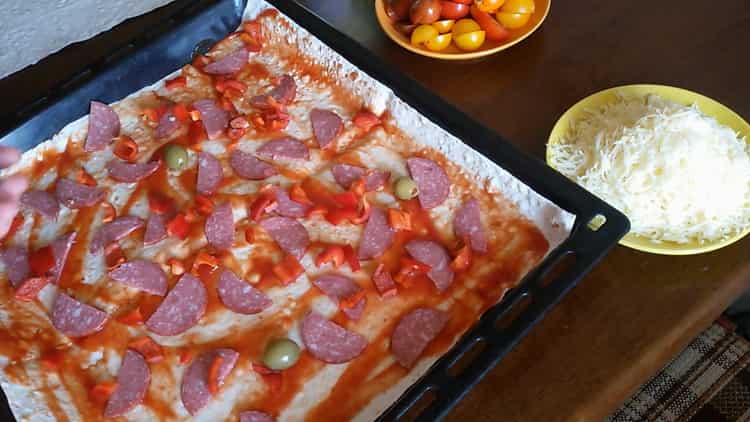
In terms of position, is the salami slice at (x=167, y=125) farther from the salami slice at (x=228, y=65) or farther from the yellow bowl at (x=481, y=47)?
the yellow bowl at (x=481, y=47)

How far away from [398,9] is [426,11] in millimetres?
110

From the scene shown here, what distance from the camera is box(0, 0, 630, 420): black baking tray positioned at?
111cm

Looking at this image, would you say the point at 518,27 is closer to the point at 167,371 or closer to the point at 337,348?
the point at 337,348

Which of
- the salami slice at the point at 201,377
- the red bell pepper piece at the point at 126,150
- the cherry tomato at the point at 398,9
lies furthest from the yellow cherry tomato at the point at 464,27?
the salami slice at the point at 201,377

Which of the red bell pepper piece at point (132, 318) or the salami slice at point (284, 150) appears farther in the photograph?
the salami slice at point (284, 150)

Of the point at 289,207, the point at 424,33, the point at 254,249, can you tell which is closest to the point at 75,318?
the point at 254,249

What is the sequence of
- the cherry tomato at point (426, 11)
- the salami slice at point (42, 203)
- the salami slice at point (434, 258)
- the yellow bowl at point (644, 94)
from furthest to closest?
1. the cherry tomato at point (426, 11)
2. the salami slice at point (42, 203)
3. the yellow bowl at point (644, 94)
4. the salami slice at point (434, 258)

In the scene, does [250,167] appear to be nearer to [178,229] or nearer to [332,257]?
[178,229]

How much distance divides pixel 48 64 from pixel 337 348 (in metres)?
1.17

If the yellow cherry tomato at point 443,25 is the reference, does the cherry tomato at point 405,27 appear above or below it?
below

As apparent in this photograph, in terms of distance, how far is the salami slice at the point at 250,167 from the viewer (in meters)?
1.54

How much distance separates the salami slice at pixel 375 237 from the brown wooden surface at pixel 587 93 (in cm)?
33

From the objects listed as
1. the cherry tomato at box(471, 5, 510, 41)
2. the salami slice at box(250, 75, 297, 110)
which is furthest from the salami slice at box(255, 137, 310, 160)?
the cherry tomato at box(471, 5, 510, 41)

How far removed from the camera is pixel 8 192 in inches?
51.8
